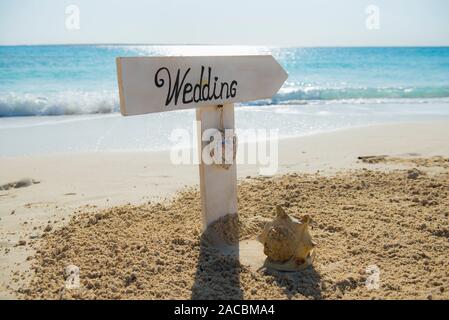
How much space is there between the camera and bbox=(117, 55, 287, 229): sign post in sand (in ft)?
8.32

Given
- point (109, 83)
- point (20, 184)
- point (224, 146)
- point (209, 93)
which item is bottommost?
point (20, 184)

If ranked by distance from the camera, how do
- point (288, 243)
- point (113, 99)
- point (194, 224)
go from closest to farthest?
point (288, 243)
point (194, 224)
point (113, 99)

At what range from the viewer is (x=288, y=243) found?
9.04 ft

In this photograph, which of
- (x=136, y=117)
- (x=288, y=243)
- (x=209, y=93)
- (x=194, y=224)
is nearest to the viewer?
(x=288, y=243)

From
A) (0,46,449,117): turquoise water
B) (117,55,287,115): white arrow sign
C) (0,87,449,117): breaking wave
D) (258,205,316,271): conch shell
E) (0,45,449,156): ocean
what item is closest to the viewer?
(117,55,287,115): white arrow sign

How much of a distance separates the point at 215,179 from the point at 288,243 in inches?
31.1

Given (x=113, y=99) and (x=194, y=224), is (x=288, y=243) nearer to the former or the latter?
(x=194, y=224)

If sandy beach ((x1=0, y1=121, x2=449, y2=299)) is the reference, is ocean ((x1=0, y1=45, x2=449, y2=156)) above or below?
above

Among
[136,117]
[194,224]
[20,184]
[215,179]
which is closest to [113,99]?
[136,117]

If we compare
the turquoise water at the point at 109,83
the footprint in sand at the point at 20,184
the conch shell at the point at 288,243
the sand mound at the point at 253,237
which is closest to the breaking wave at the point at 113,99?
the turquoise water at the point at 109,83

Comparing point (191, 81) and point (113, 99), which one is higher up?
point (191, 81)

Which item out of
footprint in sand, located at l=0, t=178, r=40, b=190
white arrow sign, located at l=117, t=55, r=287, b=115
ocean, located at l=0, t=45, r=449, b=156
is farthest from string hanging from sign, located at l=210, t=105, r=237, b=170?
footprint in sand, located at l=0, t=178, r=40, b=190

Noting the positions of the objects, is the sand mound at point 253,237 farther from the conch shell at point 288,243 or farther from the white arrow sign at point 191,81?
the white arrow sign at point 191,81

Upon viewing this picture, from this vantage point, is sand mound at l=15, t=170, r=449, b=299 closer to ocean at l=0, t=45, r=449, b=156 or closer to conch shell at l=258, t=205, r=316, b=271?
conch shell at l=258, t=205, r=316, b=271
